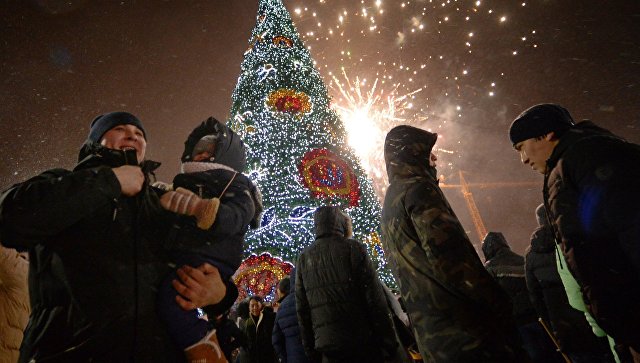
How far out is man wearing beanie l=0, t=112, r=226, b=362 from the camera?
1243 mm

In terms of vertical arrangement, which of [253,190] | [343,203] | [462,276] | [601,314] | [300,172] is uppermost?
[300,172]

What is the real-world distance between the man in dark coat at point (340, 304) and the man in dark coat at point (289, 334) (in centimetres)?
51

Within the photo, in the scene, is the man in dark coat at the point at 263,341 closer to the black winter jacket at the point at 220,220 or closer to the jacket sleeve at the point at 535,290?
the jacket sleeve at the point at 535,290

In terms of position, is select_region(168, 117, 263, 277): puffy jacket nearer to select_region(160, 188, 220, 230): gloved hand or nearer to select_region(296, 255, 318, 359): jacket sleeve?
select_region(160, 188, 220, 230): gloved hand

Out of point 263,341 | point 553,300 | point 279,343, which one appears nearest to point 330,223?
point 279,343

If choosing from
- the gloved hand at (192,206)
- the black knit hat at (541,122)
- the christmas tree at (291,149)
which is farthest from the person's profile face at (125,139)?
the christmas tree at (291,149)

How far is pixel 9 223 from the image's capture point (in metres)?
1.28

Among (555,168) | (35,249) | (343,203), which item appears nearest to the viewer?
(35,249)

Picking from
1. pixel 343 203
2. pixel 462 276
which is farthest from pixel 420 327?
pixel 343 203

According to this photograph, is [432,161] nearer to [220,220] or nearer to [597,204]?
[597,204]

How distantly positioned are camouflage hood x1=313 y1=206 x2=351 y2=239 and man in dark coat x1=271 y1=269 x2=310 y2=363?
2.27ft

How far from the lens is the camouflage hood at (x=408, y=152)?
267cm

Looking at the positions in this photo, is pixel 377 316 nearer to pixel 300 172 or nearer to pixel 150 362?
pixel 150 362

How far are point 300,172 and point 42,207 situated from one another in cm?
955
